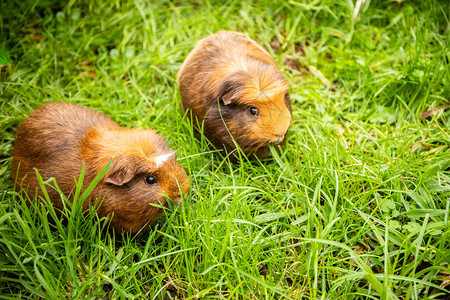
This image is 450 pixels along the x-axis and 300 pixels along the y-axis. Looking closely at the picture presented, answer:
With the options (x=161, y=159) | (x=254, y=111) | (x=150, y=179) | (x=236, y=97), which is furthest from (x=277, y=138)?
(x=150, y=179)

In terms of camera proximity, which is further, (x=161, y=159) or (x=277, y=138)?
(x=277, y=138)

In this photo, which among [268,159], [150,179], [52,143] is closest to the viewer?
[150,179]

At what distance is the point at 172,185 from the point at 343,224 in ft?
4.65

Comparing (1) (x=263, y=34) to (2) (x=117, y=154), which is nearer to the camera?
(2) (x=117, y=154)

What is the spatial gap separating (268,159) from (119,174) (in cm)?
153

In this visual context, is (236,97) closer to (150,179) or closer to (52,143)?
(150,179)

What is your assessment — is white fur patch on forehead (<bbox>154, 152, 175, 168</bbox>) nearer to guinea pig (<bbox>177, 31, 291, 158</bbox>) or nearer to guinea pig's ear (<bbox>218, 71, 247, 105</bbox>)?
guinea pig (<bbox>177, 31, 291, 158</bbox>)

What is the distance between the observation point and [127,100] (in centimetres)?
447

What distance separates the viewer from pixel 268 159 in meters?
3.91

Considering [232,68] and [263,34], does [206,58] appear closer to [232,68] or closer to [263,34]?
[232,68]

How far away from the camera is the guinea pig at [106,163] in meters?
3.04

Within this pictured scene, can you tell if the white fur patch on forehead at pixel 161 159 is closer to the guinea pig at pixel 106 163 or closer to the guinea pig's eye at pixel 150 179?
the guinea pig at pixel 106 163

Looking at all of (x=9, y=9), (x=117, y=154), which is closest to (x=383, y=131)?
(x=117, y=154)

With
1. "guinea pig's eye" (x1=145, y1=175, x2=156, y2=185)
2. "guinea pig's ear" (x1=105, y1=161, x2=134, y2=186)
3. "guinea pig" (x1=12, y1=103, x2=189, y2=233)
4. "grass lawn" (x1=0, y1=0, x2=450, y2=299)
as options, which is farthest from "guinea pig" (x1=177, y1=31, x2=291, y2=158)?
"guinea pig's ear" (x1=105, y1=161, x2=134, y2=186)
